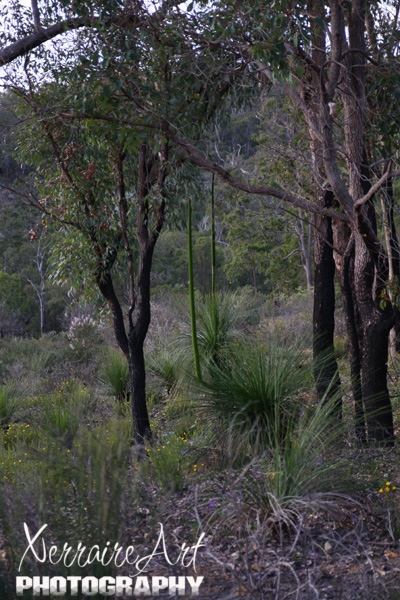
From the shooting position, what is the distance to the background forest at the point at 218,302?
3283 mm

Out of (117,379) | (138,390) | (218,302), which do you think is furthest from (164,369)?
(138,390)

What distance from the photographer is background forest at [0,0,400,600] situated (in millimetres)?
3283

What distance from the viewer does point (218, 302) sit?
8.59 meters

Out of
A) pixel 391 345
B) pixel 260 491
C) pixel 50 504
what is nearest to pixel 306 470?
pixel 260 491

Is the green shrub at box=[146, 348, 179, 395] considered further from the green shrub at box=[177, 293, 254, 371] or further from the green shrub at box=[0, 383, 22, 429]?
the green shrub at box=[0, 383, 22, 429]

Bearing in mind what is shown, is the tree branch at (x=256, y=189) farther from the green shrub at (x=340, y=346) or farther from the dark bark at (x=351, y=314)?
the green shrub at (x=340, y=346)

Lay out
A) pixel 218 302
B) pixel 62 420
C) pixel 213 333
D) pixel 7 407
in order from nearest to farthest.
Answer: pixel 62 420 → pixel 213 333 → pixel 218 302 → pixel 7 407

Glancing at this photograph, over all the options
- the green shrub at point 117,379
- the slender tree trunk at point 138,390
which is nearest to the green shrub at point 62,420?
the slender tree trunk at point 138,390

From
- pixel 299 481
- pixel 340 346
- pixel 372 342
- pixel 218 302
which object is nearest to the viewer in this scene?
pixel 299 481

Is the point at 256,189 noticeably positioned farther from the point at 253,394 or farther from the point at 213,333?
the point at 213,333

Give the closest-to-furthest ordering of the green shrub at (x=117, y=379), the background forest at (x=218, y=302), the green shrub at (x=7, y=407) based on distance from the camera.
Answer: the background forest at (x=218, y=302) → the green shrub at (x=7, y=407) → the green shrub at (x=117, y=379)

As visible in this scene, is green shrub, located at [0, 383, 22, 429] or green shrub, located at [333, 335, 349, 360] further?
green shrub, located at [333, 335, 349, 360]

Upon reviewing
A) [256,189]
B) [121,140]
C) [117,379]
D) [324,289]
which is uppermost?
[121,140]

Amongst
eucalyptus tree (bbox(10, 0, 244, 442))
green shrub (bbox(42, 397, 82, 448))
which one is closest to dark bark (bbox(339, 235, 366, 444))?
eucalyptus tree (bbox(10, 0, 244, 442))
